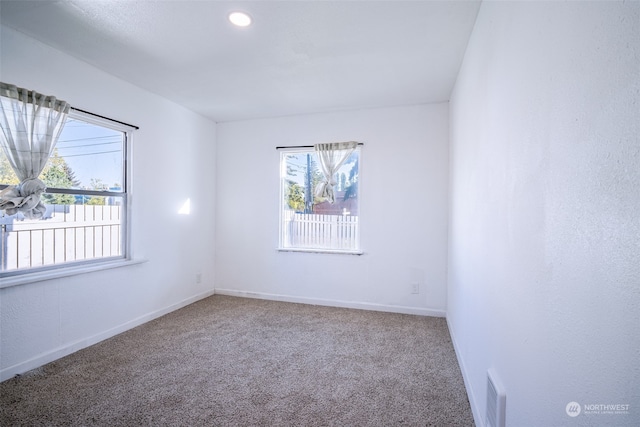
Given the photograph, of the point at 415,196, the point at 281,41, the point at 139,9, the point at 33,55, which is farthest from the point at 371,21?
the point at 33,55

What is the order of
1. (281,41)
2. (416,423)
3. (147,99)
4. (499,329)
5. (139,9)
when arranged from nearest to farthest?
1. (499,329)
2. (416,423)
3. (139,9)
4. (281,41)
5. (147,99)

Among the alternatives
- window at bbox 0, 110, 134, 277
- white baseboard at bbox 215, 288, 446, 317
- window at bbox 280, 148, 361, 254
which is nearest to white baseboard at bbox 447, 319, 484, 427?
white baseboard at bbox 215, 288, 446, 317

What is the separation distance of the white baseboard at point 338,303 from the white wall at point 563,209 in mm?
2009

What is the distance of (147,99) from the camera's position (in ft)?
10.8

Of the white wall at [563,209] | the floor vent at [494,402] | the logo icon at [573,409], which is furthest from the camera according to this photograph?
the floor vent at [494,402]

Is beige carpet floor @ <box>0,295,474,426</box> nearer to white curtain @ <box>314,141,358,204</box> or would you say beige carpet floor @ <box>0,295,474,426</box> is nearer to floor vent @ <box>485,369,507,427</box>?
floor vent @ <box>485,369,507,427</box>

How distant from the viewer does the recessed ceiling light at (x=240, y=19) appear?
1961 mm

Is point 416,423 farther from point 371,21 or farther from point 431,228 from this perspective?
point 371,21

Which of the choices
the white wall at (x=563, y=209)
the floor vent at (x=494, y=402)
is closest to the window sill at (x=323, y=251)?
the white wall at (x=563, y=209)

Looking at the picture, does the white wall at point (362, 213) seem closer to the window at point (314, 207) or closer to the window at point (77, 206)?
the window at point (314, 207)

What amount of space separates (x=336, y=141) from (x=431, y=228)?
5.38ft

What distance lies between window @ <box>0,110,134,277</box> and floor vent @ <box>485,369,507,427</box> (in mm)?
3260

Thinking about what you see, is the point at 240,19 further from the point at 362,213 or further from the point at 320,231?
the point at 320,231

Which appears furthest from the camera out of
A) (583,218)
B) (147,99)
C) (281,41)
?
(147,99)
